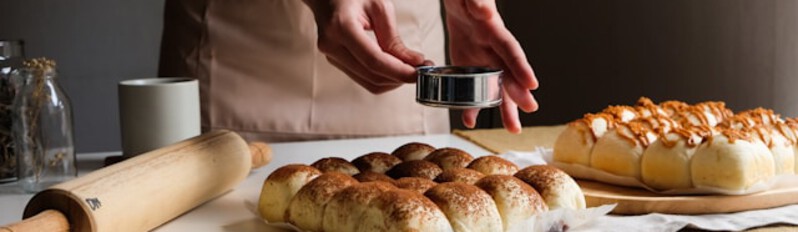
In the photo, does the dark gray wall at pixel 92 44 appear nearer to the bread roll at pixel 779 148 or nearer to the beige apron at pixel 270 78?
the beige apron at pixel 270 78

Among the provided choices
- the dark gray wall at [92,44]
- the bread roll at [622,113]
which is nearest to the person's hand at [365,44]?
the bread roll at [622,113]

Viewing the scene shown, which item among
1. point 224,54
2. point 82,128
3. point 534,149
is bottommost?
point 82,128

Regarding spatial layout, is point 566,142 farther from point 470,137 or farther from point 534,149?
point 470,137

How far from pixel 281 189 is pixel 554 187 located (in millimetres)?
344

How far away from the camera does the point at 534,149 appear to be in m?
1.72

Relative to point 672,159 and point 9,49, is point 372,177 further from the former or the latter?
point 9,49

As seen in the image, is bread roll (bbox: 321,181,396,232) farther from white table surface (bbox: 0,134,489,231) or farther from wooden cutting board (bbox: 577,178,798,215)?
wooden cutting board (bbox: 577,178,798,215)

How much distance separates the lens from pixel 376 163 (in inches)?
50.8

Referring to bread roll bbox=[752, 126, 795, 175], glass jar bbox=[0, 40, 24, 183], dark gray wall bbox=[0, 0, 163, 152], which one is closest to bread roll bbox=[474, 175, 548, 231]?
bread roll bbox=[752, 126, 795, 175]

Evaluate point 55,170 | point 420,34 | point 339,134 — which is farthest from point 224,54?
point 55,170

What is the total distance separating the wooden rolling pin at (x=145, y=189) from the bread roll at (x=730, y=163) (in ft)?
2.21

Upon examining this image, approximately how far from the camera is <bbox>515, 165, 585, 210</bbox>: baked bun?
3.70 ft

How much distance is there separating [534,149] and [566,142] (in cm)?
22

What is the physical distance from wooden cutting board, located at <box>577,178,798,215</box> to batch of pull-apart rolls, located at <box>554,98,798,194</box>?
2 cm
